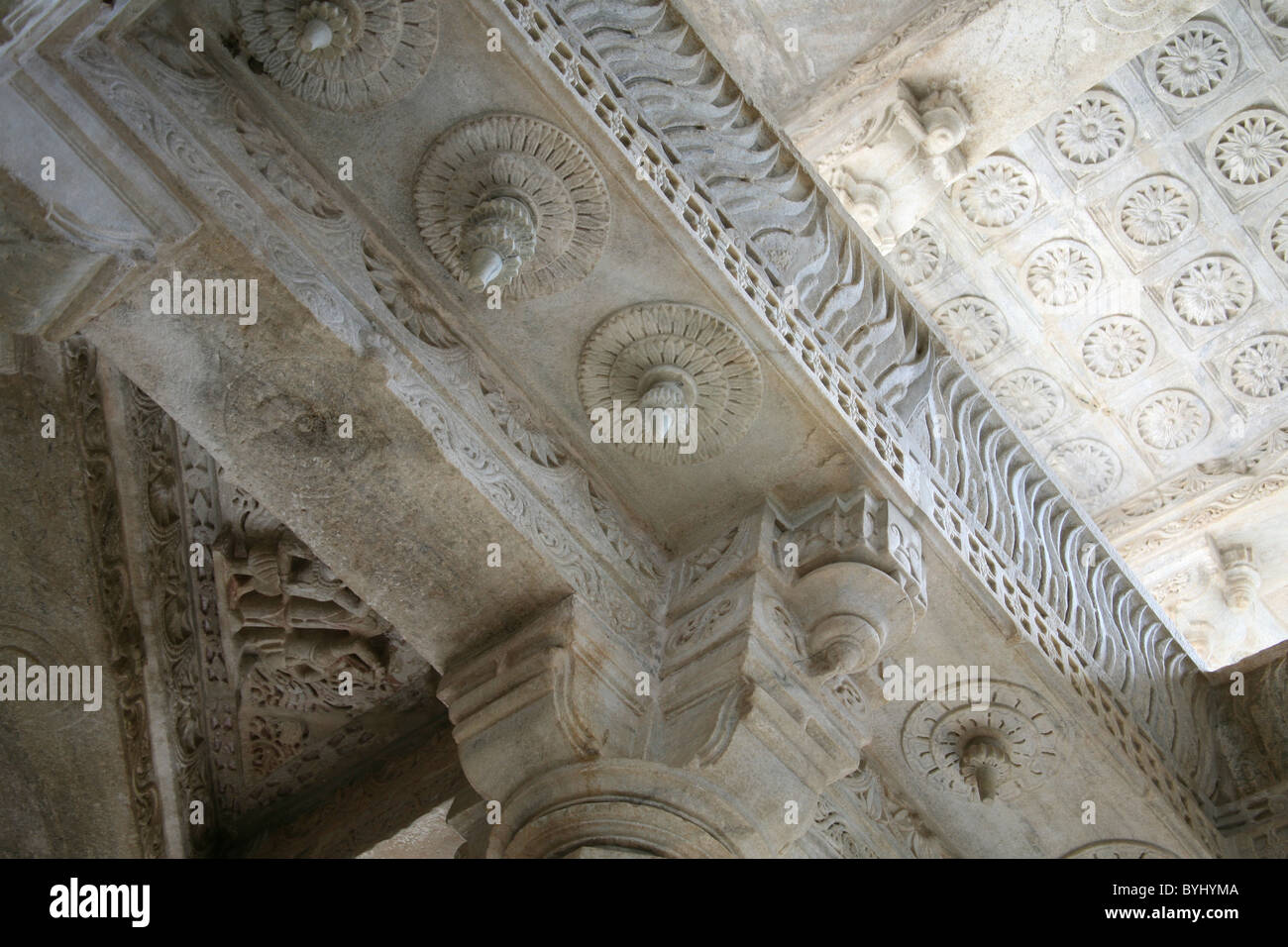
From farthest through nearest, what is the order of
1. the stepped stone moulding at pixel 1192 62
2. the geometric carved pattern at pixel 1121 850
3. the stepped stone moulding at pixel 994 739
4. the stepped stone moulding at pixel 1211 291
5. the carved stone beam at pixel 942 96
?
1. the stepped stone moulding at pixel 1211 291
2. the stepped stone moulding at pixel 1192 62
3. the carved stone beam at pixel 942 96
4. the geometric carved pattern at pixel 1121 850
5. the stepped stone moulding at pixel 994 739

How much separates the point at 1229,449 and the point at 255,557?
616 cm

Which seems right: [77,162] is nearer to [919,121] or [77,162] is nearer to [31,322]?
[31,322]

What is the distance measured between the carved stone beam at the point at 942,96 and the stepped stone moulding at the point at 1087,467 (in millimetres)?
2114

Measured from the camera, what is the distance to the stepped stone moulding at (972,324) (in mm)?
8203

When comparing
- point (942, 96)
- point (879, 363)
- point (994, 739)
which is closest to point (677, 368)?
point (879, 363)

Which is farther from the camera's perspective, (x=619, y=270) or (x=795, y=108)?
(x=795, y=108)

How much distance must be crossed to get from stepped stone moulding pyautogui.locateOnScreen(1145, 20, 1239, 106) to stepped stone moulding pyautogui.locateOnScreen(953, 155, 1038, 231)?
2.70ft

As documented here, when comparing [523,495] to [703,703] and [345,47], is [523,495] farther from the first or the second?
[345,47]

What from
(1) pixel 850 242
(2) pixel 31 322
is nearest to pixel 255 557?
(2) pixel 31 322

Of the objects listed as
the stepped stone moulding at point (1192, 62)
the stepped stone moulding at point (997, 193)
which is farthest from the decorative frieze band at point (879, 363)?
the stepped stone moulding at point (1192, 62)

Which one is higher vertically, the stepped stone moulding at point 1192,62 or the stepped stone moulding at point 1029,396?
the stepped stone moulding at point 1192,62

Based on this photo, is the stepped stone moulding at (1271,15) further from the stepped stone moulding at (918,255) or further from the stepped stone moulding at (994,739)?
the stepped stone moulding at (994,739)
